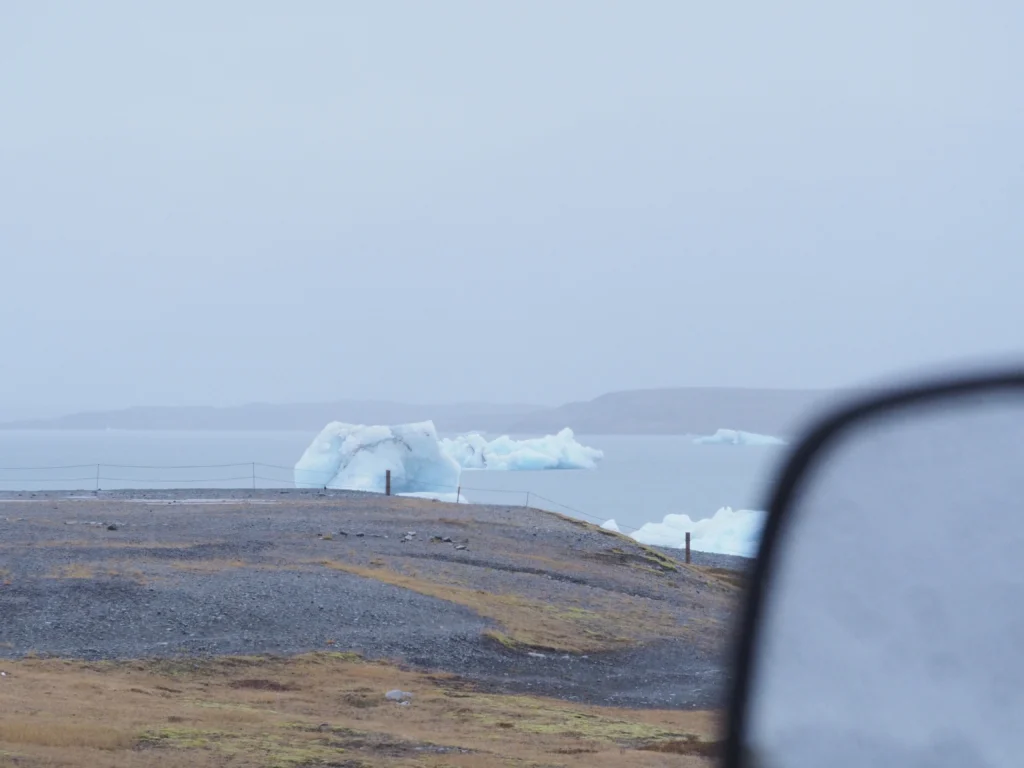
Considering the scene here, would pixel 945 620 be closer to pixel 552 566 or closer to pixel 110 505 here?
pixel 552 566

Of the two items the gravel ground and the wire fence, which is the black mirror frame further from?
the wire fence

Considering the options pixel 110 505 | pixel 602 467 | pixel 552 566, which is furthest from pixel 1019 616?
pixel 602 467

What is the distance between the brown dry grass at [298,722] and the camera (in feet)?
21.6

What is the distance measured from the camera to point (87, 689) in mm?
8891

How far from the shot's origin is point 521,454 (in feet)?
222

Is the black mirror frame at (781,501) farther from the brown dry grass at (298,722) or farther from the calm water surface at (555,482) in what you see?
the calm water surface at (555,482)

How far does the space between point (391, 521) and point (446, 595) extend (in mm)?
8226

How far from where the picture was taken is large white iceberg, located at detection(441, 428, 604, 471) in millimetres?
67062

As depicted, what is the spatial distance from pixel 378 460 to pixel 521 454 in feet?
88.3

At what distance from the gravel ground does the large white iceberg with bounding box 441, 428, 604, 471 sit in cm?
4072

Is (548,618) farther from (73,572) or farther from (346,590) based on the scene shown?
(73,572)

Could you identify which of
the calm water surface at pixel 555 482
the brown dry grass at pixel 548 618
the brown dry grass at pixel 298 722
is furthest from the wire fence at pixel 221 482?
the brown dry grass at pixel 298 722

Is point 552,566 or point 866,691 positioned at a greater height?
point 866,691

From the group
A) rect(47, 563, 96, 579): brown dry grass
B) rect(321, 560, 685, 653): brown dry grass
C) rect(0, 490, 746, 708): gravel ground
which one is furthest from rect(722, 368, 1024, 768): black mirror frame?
rect(47, 563, 96, 579): brown dry grass
